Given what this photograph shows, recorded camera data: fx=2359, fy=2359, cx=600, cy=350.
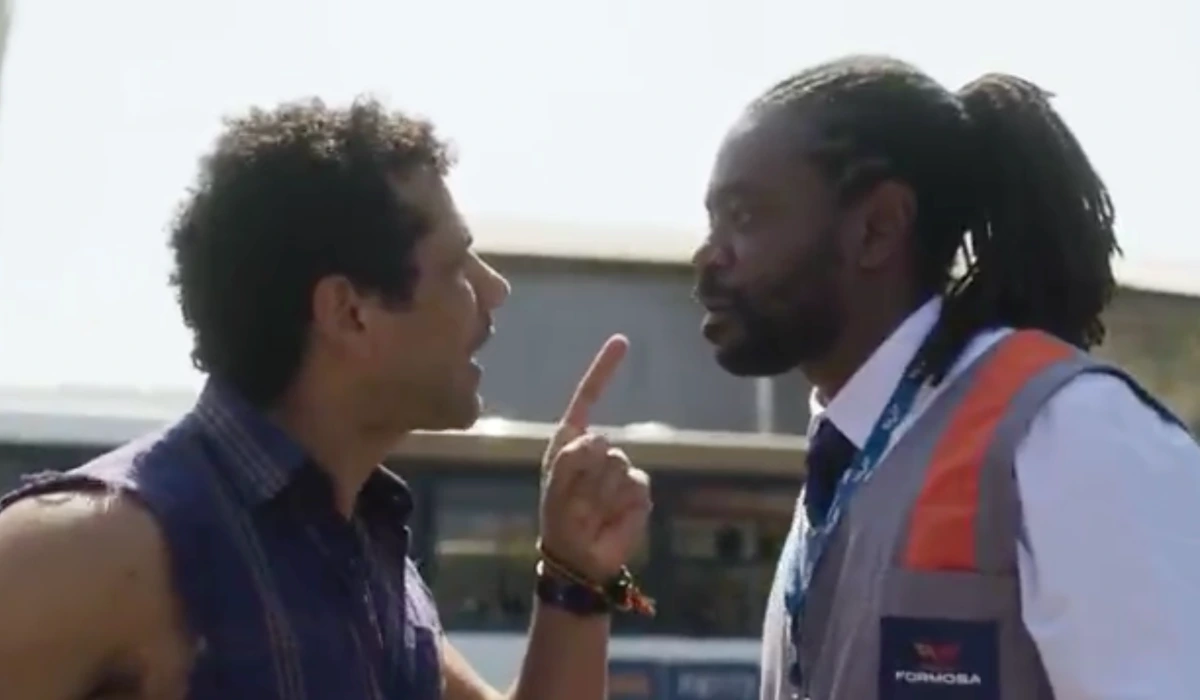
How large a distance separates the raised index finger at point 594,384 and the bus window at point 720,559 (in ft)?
25.6

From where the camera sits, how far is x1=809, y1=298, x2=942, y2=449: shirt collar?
2.81 m

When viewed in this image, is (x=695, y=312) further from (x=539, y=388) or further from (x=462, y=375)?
(x=462, y=375)

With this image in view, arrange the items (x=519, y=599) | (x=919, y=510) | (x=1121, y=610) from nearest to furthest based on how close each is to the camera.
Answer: (x=1121, y=610), (x=919, y=510), (x=519, y=599)

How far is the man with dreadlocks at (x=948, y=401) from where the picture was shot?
2.48 meters

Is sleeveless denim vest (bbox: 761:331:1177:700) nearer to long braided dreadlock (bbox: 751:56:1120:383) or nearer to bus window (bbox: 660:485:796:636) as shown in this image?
long braided dreadlock (bbox: 751:56:1120:383)

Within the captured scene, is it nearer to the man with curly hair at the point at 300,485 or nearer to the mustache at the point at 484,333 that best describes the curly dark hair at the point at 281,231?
the man with curly hair at the point at 300,485

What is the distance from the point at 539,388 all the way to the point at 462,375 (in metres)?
8.68

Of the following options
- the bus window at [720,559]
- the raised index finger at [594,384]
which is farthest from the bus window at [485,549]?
the raised index finger at [594,384]

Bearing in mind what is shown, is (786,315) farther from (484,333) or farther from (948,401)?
(484,333)

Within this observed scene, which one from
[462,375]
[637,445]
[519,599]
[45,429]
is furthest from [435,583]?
[462,375]

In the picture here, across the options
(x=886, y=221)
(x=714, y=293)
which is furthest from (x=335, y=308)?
(x=886, y=221)

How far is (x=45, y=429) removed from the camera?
10.8 metres

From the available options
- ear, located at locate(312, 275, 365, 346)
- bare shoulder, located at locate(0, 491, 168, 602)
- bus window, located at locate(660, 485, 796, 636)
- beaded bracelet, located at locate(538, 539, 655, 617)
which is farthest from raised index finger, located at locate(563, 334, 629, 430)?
bus window, located at locate(660, 485, 796, 636)

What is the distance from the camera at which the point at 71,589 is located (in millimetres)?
2512
